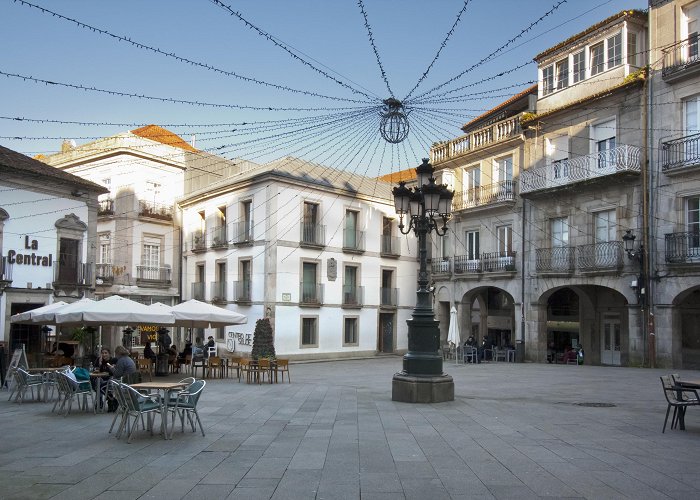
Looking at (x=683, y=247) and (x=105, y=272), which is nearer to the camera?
(x=683, y=247)

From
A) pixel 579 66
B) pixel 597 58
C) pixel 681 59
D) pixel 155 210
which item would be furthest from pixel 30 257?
pixel 681 59

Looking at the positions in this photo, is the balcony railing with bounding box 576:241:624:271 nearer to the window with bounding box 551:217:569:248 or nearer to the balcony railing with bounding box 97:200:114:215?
the window with bounding box 551:217:569:248

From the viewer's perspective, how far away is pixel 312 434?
9680mm

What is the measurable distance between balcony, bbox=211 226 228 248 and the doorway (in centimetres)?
1008

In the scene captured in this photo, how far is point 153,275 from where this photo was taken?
35.5m

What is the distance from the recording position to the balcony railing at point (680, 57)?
21.3 m

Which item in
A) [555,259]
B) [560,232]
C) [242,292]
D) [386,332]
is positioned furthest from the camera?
[386,332]

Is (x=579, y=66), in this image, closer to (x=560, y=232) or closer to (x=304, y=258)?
(x=560, y=232)

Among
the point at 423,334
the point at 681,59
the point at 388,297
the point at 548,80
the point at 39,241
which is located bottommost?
the point at 423,334

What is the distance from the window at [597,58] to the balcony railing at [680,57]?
285 centimetres

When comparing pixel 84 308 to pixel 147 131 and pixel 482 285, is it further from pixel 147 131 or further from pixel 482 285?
pixel 147 131

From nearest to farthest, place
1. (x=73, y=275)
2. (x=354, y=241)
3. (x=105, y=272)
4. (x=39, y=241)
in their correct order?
(x=39, y=241) → (x=73, y=275) → (x=105, y=272) → (x=354, y=241)

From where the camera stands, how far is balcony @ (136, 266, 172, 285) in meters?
34.8

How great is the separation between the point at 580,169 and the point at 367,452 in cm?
2036
